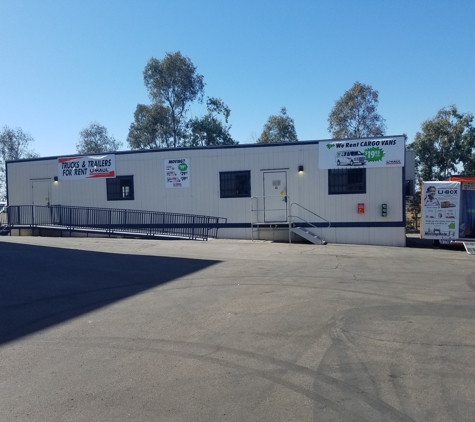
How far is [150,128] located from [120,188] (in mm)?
16935

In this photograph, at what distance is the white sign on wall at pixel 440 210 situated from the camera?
19219mm

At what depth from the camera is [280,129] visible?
42.5 m

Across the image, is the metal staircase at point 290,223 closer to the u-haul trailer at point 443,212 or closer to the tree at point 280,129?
the u-haul trailer at point 443,212

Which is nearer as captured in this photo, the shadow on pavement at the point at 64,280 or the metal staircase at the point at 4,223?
the shadow on pavement at the point at 64,280

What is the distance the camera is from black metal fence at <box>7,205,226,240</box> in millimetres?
22000

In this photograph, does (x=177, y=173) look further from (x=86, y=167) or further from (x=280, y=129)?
(x=280, y=129)

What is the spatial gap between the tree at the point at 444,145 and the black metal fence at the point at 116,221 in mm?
13879

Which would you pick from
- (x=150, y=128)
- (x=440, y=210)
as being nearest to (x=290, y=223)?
(x=440, y=210)

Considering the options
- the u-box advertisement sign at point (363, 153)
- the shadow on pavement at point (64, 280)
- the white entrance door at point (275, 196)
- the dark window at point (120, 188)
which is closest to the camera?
the shadow on pavement at point (64, 280)

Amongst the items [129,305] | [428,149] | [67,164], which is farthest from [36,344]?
[428,149]

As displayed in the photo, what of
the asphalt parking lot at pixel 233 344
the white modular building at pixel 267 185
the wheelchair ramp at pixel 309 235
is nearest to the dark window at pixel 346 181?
the white modular building at pixel 267 185

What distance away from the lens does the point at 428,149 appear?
28.3 m

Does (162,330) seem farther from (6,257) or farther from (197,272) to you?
(6,257)

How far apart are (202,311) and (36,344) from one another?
2603 mm
